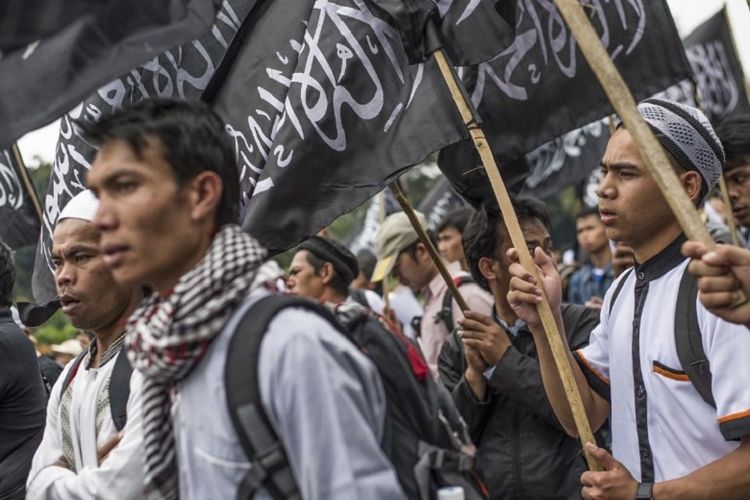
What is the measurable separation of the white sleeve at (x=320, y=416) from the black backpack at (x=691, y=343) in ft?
4.27

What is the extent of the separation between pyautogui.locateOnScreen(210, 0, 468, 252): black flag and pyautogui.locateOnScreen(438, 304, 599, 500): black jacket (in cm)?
91

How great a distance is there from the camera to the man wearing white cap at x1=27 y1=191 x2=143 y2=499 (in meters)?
3.20

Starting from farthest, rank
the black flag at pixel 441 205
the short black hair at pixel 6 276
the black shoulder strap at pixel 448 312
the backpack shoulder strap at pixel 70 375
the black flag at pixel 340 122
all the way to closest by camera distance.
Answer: the black flag at pixel 441 205
the black shoulder strap at pixel 448 312
the short black hair at pixel 6 276
the black flag at pixel 340 122
the backpack shoulder strap at pixel 70 375

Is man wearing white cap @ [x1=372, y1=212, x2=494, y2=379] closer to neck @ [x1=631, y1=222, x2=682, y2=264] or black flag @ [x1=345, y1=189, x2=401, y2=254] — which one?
neck @ [x1=631, y1=222, x2=682, y2=264]

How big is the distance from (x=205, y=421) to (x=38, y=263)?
3.22 m

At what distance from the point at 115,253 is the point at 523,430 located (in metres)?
2.34

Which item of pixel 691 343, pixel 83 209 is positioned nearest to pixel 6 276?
pixel 83 209

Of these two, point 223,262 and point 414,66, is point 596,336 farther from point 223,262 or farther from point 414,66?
point 223,262

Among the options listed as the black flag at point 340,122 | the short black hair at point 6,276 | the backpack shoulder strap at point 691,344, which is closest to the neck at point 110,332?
the black flag at point 340,122

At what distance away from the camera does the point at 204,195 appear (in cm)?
260

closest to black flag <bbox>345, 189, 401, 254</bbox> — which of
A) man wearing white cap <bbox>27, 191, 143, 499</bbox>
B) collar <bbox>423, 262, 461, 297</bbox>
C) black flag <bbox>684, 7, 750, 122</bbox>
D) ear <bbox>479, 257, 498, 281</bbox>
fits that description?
black flag <bbox>684, 7, 750, 122</bbox>

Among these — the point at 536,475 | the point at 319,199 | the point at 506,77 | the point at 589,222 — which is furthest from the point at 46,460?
the point at 589,222

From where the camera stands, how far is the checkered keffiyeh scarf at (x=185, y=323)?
2.37 meters

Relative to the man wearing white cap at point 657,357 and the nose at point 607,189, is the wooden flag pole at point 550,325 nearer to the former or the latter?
the man wearing white cap at point 657,357
